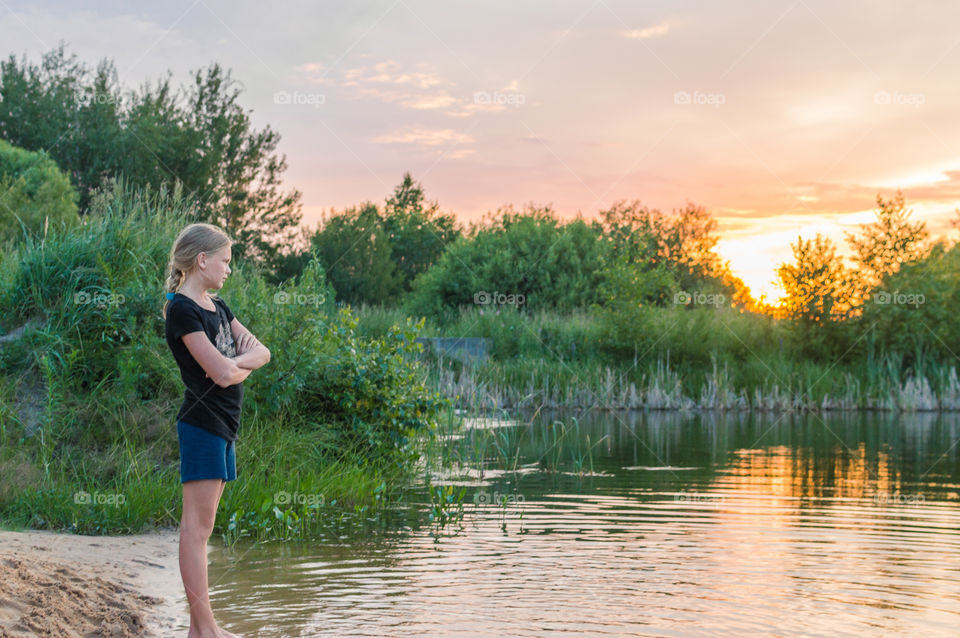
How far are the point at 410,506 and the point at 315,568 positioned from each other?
2.61 metres

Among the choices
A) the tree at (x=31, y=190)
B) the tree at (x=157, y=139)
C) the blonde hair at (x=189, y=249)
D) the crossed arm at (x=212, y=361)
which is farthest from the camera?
the tree at (x=157, y=139)

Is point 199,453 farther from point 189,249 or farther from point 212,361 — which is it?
point 189,249

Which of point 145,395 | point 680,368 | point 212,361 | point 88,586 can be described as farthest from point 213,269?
point 680,368

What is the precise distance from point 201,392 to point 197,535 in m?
0.70

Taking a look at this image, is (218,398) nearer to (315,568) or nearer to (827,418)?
(315,568)

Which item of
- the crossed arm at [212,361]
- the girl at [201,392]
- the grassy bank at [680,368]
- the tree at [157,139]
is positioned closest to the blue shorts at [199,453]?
the girl at [201,392]

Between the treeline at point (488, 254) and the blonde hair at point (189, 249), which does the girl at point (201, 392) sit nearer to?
the blonde hair at point (189, 249)

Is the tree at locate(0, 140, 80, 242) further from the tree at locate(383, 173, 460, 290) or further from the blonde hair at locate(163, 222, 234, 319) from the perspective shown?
the tree at locate(383, 173, 460, 290)

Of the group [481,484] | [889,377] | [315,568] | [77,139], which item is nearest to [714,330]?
[889,377]

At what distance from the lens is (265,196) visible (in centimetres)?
4444

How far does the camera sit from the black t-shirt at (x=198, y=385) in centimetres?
426

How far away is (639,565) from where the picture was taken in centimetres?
656

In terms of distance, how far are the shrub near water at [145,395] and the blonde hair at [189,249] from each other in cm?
359

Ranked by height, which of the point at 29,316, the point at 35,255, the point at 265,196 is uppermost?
the point at 265,196
